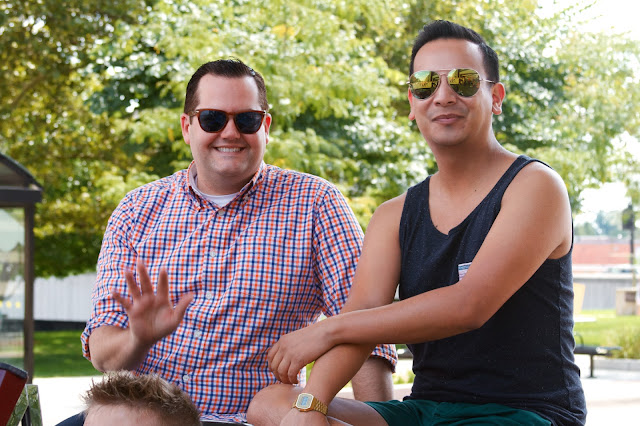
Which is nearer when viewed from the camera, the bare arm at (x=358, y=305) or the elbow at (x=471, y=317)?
the elbow at (x=471, y=317)

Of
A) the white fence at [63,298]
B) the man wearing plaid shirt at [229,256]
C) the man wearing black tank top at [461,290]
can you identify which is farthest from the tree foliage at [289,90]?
the man wearing black tank top at [461,290]

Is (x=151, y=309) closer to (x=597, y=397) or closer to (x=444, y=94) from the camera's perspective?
(x=444, y=94)

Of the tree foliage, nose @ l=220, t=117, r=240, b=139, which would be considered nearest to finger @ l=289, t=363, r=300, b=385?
nose @ l=220, t=117, r=240, b=139

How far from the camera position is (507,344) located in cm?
232

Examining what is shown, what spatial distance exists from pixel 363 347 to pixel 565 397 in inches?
22.2

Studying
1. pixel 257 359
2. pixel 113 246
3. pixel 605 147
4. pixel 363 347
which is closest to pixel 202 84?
pixel 113 246

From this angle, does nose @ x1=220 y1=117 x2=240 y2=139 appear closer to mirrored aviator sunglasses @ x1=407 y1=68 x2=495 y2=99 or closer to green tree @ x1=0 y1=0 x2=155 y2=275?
mirrored aviator sunglasses @ x1=407 y1=68 x2=495 y2=99

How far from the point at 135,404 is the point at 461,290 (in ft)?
2.94

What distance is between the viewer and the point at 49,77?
58.0 feet

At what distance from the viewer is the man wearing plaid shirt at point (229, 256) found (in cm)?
317

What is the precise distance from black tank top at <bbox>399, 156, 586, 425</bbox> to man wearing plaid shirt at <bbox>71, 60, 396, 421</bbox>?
2.19 feet

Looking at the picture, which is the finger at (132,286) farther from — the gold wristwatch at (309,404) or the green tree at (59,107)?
the green tree at (59,107)

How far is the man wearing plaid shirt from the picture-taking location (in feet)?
10.4

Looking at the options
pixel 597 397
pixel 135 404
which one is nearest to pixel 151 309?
pixel 135 404
